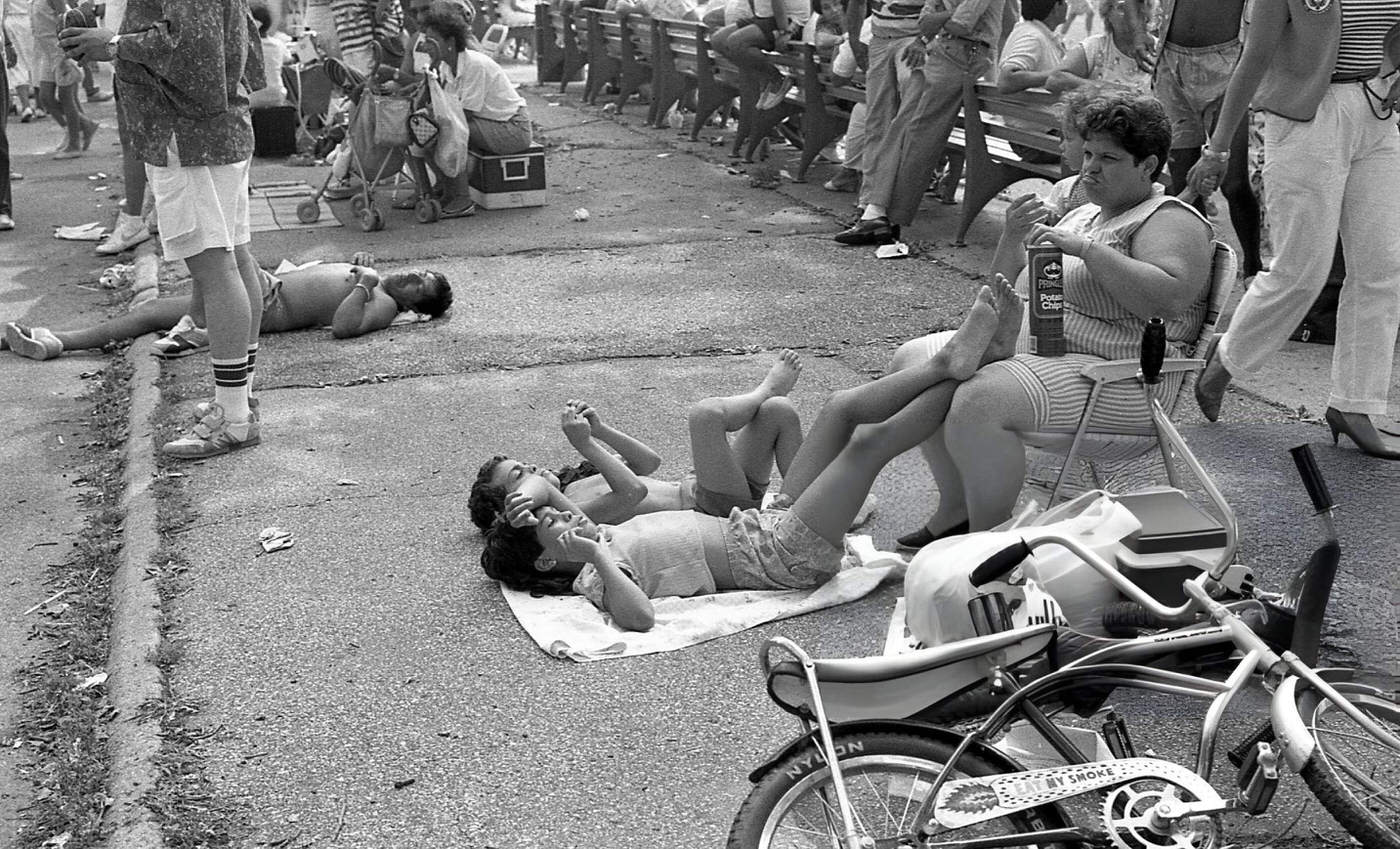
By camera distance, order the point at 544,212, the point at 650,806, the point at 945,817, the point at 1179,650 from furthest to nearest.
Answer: the point at 544,212, the point at 650,806, the point at 1179,650, the point at 945,817

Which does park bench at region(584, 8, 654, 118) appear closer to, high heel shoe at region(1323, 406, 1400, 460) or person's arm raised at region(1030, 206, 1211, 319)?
high heel shoe at region(1323, 406, 1400, 460)

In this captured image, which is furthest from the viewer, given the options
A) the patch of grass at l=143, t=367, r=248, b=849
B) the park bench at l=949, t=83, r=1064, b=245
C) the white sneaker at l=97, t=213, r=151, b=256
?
the white sneaker at l=97, t=213, r=151, b=256

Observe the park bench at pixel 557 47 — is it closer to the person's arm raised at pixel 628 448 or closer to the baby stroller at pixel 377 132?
the baby stroller at pixel 377 132

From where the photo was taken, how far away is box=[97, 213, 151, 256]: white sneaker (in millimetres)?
9109

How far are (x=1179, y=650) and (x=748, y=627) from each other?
4.88 ft

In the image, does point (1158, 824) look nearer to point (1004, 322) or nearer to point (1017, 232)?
point (1004, 322)

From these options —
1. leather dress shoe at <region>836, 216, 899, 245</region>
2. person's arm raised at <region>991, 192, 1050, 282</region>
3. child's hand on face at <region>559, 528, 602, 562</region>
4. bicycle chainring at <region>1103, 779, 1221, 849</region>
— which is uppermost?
person's arm raised at <region>991, 192, 1050, 282</region>

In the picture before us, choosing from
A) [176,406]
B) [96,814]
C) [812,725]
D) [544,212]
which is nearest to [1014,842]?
[812,725]

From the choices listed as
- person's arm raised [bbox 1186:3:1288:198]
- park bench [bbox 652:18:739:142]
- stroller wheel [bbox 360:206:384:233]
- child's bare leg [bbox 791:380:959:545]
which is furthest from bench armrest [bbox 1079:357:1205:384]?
park bench [bbox 652:18:739:142]

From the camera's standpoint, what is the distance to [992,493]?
400cm

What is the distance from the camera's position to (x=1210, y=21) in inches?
270

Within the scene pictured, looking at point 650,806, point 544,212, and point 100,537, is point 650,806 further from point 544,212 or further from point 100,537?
point 544,212

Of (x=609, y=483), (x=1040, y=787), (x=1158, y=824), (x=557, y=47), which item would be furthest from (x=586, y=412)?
(x=557, y=47)

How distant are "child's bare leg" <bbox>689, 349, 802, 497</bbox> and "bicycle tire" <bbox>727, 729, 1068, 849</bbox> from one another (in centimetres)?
187
